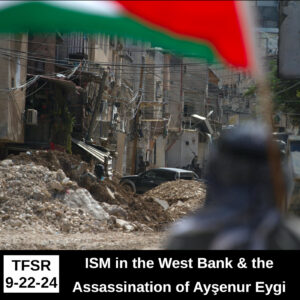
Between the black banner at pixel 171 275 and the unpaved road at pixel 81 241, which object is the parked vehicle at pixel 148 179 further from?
the black banner at pixel 171 275

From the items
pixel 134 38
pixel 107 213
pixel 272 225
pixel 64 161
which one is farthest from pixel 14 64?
pixel 272 225

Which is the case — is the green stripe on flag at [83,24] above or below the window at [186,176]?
above

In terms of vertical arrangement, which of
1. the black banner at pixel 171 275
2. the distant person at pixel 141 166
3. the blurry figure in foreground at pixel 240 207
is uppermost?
the blurry figure in foreground at pixel 240 207

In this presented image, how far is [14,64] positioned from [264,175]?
20.5 meters

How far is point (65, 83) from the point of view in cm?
2581

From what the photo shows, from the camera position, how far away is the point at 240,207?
313cm

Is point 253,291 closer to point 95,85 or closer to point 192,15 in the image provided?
point 192,15

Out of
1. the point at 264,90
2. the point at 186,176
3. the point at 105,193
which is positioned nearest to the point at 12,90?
the point at 105,193

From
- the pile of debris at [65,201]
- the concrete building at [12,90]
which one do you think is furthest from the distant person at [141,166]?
the pile of debris at [65,201]

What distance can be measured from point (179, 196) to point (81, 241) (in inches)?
438

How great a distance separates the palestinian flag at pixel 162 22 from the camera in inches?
143

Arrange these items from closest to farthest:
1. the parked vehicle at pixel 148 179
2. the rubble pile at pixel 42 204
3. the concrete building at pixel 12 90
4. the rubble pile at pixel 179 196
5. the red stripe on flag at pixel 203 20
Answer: the red stripe on flag at pixel 203 20 < the rubble pile at pixel 42 204 < the rubble pile at pixel 179 196 < the concrete building at pixel 12 90 < the parked vehicle at pixel 148 179

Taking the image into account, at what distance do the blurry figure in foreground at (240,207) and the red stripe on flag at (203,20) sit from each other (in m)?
0.54

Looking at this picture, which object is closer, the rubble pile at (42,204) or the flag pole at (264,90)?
the flag pole at (264,90)
